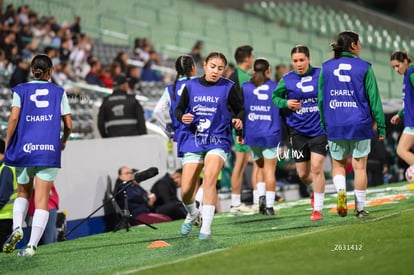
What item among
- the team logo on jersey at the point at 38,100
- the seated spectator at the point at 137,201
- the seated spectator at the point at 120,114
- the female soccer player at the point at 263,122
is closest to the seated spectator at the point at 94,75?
the seated spectator at the point at 120,114

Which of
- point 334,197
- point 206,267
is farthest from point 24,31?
point 206,267

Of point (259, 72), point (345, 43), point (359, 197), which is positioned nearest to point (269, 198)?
point (259, 72)

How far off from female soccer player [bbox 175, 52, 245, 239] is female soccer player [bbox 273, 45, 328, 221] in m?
1.60

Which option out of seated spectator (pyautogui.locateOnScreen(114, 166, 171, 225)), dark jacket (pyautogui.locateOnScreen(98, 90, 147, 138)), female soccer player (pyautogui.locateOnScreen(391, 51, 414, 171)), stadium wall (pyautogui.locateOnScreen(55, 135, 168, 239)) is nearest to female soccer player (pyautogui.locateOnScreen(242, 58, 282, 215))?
female soccer player (pyautogui.locateOnScreen(391, 51, 414, 171))

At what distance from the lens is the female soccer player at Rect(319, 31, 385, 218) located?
466 inches

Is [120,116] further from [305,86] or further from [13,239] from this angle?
[13,239]

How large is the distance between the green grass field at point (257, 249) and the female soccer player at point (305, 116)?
653 millimetres

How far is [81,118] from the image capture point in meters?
20.3

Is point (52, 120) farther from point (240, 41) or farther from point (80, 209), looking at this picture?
point (240, 41)

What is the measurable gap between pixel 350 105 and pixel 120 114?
641 cm

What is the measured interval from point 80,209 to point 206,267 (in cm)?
724

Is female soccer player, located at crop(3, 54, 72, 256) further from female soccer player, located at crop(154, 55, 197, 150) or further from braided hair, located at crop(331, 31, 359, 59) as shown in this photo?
braided hair, located at crop(331, 31, 359, 59)

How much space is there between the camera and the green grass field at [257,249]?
8891mm

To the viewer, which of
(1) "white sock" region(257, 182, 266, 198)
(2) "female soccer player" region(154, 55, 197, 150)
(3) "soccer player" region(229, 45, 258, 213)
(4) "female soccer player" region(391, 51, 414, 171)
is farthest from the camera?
(3) "soccer player" region(229, 45, 258, 213)
